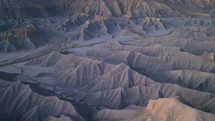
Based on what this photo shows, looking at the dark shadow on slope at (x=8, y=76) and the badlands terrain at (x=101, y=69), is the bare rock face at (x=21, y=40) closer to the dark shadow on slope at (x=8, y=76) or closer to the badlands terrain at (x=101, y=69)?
the badlands terrain at (x=101, y=69)

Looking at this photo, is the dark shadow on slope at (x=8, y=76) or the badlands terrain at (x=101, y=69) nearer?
the badlands terrain at (x=101, y=69)

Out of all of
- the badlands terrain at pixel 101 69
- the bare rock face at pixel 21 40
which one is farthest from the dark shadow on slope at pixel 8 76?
the bare rock face at pixel 21 40

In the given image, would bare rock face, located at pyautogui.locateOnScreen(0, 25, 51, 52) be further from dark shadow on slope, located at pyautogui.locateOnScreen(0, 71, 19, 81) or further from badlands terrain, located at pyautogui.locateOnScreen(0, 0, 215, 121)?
dark shadow on slope, located at pyautogui.locateOnScreen(0, 71, 19, 81)

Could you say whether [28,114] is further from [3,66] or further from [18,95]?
[3,66]

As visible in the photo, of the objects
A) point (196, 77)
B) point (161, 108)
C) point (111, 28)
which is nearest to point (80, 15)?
point (111, 28)

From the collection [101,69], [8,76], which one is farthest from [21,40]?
[101,69]

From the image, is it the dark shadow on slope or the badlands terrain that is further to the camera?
the dark shadow on slope

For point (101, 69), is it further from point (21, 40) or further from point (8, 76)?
point (21, 40)

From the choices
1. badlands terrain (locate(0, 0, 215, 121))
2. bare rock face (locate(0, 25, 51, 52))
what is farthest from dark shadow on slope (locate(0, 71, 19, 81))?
bare rock face (locate(0, 25, 51, 52))
